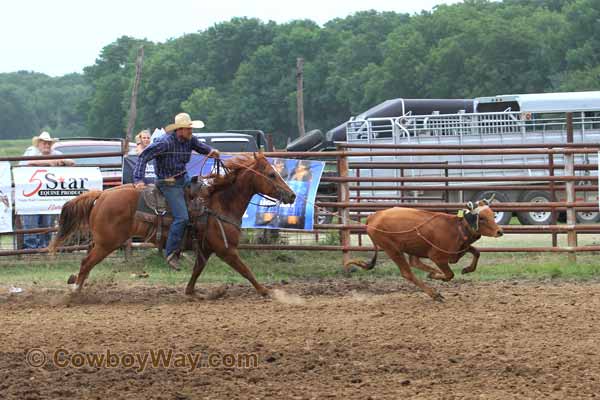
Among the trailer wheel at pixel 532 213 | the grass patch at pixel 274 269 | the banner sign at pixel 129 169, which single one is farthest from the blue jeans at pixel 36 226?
the trailer wheel at pixel 532 213

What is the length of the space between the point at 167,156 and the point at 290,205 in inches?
97.1

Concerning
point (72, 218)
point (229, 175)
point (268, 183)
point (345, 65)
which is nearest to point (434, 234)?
point (268, 183)

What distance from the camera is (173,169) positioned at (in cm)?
1027

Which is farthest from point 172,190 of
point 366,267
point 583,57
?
point 583,57

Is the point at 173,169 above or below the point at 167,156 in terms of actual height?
below

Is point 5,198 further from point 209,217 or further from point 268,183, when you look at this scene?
point 268,183

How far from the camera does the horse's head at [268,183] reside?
411 inches

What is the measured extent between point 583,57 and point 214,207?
149 ft

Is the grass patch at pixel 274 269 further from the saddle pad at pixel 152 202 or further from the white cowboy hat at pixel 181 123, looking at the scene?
the white cowboy hat at pixel 181 123

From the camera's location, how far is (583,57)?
171 ft

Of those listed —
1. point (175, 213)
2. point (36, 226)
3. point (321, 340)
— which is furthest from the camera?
point (36, 226)

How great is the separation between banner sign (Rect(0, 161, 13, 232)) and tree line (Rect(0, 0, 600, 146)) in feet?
129

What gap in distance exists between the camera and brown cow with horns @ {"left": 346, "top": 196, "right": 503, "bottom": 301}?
975cm

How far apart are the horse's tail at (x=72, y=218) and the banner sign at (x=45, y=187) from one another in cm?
265
